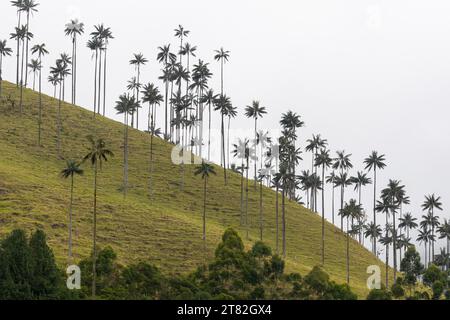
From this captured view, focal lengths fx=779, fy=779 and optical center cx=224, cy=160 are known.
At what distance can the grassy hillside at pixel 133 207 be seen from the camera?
120 m

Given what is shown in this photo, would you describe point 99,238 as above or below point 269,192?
below

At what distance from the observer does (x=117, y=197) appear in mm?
148375

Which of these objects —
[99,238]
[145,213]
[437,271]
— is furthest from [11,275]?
[437,271]

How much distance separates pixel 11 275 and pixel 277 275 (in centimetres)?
3819

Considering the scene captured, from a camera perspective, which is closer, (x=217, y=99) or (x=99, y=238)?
(x=99, y=238)

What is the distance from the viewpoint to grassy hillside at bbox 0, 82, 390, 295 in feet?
394

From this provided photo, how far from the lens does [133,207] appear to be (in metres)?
142

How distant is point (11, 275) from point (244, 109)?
95547 mm

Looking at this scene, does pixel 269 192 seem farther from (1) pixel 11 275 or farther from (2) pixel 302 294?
(1) pixel 11 275
